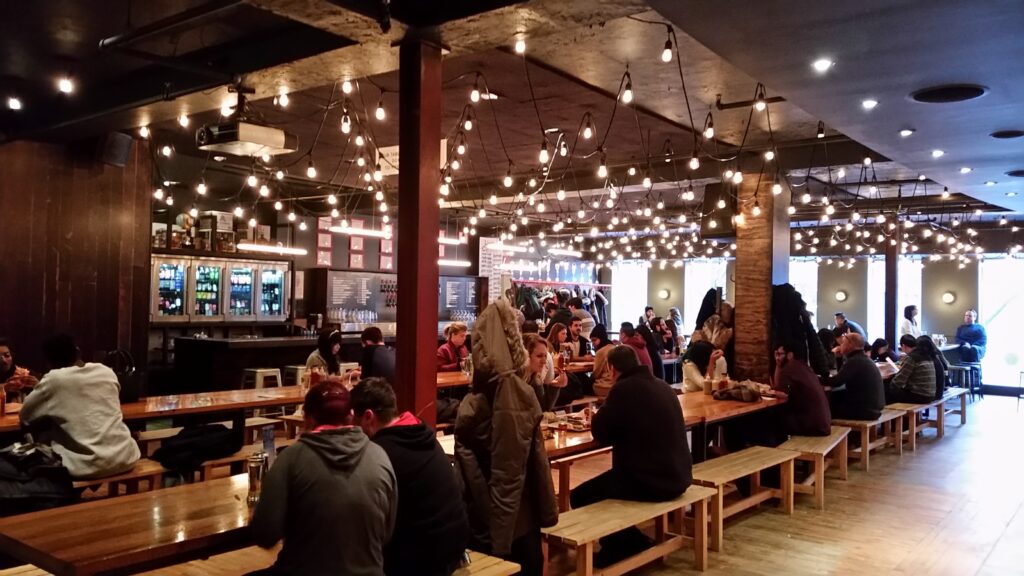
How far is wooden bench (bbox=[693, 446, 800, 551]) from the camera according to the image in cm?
552

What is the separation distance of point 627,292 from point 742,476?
19.1 m

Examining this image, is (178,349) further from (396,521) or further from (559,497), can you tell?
(396,521)

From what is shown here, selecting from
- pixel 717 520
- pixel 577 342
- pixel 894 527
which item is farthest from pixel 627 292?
pixel 717 520

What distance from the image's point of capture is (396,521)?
3.16 metres

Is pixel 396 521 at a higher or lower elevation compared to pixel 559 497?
higher

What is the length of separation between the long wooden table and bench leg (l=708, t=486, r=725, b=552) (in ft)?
11.0

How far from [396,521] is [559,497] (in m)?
2.82

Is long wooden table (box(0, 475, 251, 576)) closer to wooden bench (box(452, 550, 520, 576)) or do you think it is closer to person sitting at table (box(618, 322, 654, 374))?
wooden bench (box(452, 550, 520, 576))

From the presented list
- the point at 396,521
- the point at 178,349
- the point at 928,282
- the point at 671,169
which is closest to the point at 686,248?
the point at 928,282

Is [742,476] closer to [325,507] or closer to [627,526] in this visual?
[627,526]

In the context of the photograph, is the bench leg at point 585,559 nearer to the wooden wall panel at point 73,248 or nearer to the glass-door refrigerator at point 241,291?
the wooden wall panel at point 73,248

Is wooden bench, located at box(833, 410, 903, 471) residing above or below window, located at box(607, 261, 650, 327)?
below

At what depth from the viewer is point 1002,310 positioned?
1845 cm

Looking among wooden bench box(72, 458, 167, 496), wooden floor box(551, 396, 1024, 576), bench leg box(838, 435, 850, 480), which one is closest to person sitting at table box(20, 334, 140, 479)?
wooden bench box(72, 458, 167, 496)
